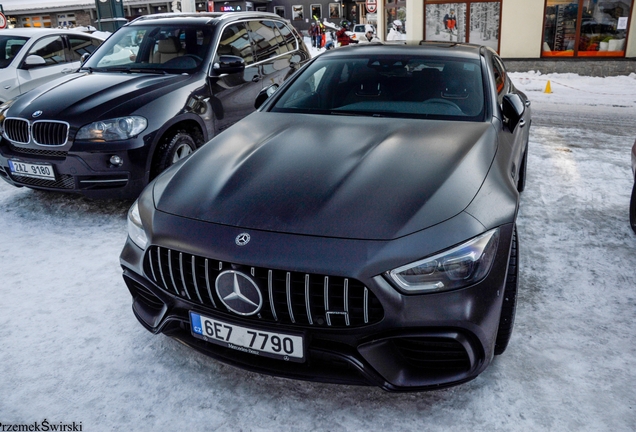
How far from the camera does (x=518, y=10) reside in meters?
15.3

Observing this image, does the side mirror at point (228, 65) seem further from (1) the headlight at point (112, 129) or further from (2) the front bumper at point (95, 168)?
(2) the front bumper at point (95, 168)

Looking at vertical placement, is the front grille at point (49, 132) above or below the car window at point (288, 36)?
below

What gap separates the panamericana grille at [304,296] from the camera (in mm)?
2055

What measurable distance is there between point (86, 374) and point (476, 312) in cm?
186

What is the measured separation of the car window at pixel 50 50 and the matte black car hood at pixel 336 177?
6081mm

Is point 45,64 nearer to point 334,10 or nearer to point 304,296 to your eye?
point 304,296

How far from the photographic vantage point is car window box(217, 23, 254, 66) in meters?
5.61

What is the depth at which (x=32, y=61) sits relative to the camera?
7461mm

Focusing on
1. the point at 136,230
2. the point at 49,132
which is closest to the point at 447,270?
the point at 136,230

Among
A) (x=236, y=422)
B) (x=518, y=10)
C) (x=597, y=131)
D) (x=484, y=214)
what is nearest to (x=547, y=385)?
(x=484, y=214)

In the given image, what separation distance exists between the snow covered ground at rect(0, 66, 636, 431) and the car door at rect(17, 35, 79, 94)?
3989 mm

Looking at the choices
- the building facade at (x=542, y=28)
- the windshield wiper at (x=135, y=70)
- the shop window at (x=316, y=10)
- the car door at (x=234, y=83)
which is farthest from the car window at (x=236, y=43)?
the shop window at (x=316, y=10)

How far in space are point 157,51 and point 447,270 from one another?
4.50m

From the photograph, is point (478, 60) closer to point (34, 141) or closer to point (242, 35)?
point (242, 35)
